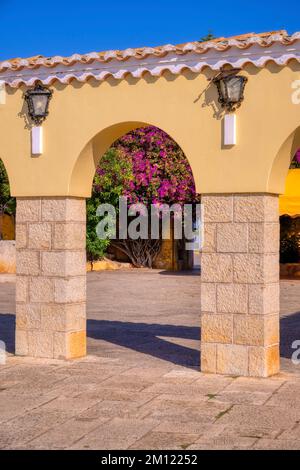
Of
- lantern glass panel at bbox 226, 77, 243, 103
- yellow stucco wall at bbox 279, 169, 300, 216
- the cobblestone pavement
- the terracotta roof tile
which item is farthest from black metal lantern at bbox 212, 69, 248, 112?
yellow stucco wall at bbox 279, 169, 300, 216

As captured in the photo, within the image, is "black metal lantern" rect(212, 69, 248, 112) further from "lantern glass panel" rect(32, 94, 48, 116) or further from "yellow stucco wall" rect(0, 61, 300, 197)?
"lantern glass panel" rect(32, 94, 48, 116)

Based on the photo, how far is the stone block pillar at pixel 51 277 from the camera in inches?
401

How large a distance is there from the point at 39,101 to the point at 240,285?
3560 millimetres

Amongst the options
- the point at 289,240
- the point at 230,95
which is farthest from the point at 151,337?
the point at 289,240

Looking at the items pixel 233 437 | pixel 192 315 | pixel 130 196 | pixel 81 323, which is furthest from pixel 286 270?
pixel 233 437

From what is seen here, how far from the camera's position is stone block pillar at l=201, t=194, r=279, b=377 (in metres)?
9.06

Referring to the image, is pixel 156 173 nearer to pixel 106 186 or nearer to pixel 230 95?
pixel 106 186

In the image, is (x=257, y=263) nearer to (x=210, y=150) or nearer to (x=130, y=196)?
(x=210, y=150)

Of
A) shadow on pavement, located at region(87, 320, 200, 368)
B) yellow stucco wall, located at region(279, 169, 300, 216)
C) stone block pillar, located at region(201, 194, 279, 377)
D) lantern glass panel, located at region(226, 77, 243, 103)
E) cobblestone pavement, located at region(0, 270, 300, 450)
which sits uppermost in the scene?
lantern glass panel, located at region(226, 77, 243, 103)

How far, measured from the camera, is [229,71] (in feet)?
30.0

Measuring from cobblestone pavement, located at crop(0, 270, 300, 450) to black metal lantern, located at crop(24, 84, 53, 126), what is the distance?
3.18 meters

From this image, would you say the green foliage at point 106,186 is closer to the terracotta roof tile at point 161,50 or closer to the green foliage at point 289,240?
the green foliage at point 289,240

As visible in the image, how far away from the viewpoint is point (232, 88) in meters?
9.10

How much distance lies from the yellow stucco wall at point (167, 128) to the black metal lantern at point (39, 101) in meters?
0.08
